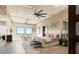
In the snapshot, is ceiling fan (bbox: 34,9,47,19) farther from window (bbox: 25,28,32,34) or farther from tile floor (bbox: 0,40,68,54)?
tile floor (bbox: 0,40,68,54)

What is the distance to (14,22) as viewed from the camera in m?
2.09

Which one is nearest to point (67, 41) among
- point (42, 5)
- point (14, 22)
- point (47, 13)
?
point (47, 13)

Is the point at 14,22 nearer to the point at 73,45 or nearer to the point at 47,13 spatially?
the point at 47,13

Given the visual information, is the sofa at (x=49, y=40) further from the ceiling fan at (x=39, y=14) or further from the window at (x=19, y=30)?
the ceiling fan at (x=39, y=14)

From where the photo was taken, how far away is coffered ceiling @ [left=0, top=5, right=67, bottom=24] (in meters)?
2.07

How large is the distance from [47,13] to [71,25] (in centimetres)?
47

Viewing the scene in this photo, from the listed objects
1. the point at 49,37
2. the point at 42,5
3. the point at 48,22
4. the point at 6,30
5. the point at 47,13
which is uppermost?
the point at 42,5

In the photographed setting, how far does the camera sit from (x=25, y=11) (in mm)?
2088

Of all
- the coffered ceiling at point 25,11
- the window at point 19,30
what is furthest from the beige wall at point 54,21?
the window at point 19,30

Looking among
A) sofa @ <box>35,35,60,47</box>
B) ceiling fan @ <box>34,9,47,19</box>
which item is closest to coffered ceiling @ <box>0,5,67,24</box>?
ceiling fan @ <box>34,9,47,19</box>

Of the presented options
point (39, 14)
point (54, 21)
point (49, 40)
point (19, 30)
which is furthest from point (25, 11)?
point (49, 40)

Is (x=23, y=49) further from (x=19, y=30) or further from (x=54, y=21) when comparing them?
(x=54, y=21)
